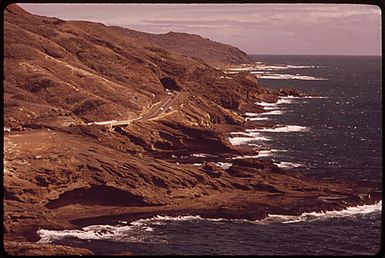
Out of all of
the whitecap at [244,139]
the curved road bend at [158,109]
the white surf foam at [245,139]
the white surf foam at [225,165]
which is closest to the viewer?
the white surf foam at [225,165]

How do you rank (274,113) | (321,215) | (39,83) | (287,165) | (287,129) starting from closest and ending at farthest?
(321,215) < (287,165) < (39,83) < (287,129) < (274,113)

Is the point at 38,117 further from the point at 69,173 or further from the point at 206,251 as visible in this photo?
the point at 206,251

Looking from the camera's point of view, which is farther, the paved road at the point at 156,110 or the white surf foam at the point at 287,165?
the paved road at the point at 156,110

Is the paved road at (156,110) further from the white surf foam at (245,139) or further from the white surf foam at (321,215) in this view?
the white surf foam at (321,215)

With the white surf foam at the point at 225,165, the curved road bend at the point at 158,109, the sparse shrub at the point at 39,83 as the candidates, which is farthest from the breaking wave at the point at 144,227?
the sparse shrub at the point at 39,83

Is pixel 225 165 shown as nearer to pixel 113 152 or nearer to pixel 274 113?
pixel 113 152

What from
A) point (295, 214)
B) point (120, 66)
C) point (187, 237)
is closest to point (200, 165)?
point (295, 214)

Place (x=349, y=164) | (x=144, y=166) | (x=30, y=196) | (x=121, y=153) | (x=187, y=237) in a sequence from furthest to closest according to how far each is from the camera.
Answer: (x=349, y=164) → (x=121, y=153) → (x=144, y=166) → (x=30, y=196) → (x=187, y=237)

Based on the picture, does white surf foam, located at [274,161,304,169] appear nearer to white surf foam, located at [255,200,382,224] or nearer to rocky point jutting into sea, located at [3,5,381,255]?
rocky point jutting into sea, located at [3,5,381,255]

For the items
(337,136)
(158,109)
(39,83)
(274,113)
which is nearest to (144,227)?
(158,109)
